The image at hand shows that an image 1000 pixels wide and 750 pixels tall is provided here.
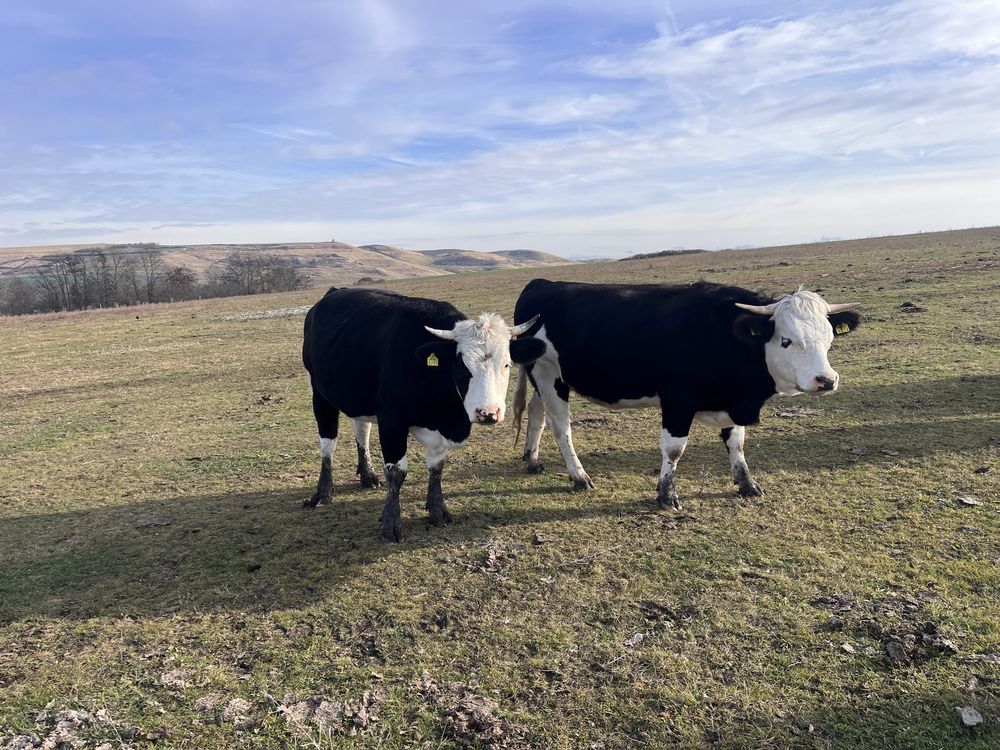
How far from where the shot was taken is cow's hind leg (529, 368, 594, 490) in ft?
23.3

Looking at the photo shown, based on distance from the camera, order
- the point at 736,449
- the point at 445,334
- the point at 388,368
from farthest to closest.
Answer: the point at 736,449
the point at 388,368
the point at 445,334

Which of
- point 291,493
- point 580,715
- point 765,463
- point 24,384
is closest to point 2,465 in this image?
point 291,493

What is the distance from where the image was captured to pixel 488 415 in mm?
5055

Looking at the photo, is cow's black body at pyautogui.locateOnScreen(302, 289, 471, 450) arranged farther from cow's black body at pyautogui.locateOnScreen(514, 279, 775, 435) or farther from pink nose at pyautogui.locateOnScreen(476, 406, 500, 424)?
cow's black body at pyautogui.locateOnScreen(514, 279, 775, 435)

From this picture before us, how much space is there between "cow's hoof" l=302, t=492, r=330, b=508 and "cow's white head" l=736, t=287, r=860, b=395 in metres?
5.05

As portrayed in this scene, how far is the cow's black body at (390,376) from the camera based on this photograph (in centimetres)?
561

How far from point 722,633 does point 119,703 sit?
13.2 feet

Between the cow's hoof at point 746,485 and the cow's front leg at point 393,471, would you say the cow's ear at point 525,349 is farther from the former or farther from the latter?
the cow's hoof at point 746,485

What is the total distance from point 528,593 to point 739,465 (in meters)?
3.14

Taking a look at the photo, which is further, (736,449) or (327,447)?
(327,447)

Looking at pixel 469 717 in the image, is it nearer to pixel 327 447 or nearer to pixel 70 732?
pixel 70 732

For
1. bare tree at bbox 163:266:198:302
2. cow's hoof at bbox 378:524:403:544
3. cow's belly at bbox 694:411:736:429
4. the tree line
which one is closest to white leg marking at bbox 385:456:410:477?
cow's hoof at bbox 378:524:403:544

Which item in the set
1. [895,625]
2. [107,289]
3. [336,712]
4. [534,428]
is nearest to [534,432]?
[534,428]

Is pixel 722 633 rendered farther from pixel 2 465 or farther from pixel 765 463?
pixel 2 465
